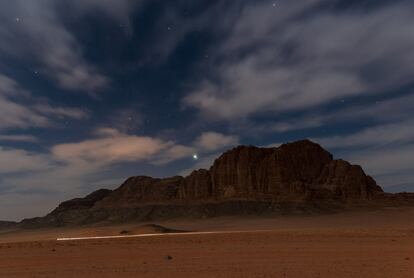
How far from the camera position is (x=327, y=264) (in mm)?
22188

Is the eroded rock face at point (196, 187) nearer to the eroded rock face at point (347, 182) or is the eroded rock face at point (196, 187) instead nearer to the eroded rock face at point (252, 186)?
the eroded rock face at point (252, 186)

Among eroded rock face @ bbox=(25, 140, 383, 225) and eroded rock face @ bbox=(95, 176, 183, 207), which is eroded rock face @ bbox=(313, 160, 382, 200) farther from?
eroded rock face @ bbox=(95, 176, 183, 207)

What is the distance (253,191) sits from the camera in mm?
168625

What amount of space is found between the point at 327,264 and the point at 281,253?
6312mm

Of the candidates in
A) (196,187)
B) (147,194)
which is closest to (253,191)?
(196,187)

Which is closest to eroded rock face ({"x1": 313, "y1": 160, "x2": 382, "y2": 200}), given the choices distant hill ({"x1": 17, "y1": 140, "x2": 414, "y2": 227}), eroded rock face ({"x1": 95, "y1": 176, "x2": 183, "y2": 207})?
distant hill ({"x1": 17, "y1": 140, "x2": 414, "y2": 227})

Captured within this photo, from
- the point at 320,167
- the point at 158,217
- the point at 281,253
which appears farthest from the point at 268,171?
the point at 281,253

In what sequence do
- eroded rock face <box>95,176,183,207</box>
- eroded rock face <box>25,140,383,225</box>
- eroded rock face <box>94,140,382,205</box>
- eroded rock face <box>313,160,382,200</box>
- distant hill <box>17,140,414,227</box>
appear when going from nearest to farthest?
distant hill <box>17,140,414,227</box> → eroded rock face <box>313,160,382,200</box> → eroded rock face <box>25,140,383,225</box> → eroded rock face <box>94,140,382,205</box> → eroded rock face <box>95,176,183,207</box>

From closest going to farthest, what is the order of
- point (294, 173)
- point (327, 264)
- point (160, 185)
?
point (327, 264) < point (294, 173) < point (160, 185)

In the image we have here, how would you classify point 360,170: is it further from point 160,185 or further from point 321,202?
point 160,185

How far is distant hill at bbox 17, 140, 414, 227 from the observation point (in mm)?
151000

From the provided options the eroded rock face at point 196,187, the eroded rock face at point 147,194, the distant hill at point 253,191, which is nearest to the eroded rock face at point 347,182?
the distant hill at point 253,191

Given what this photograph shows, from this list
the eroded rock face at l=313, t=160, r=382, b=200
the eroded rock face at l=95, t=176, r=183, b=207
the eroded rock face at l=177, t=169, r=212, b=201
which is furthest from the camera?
the eroded rock face at l=95, t=176, r=183, b=207

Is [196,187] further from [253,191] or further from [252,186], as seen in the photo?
[253,191]
